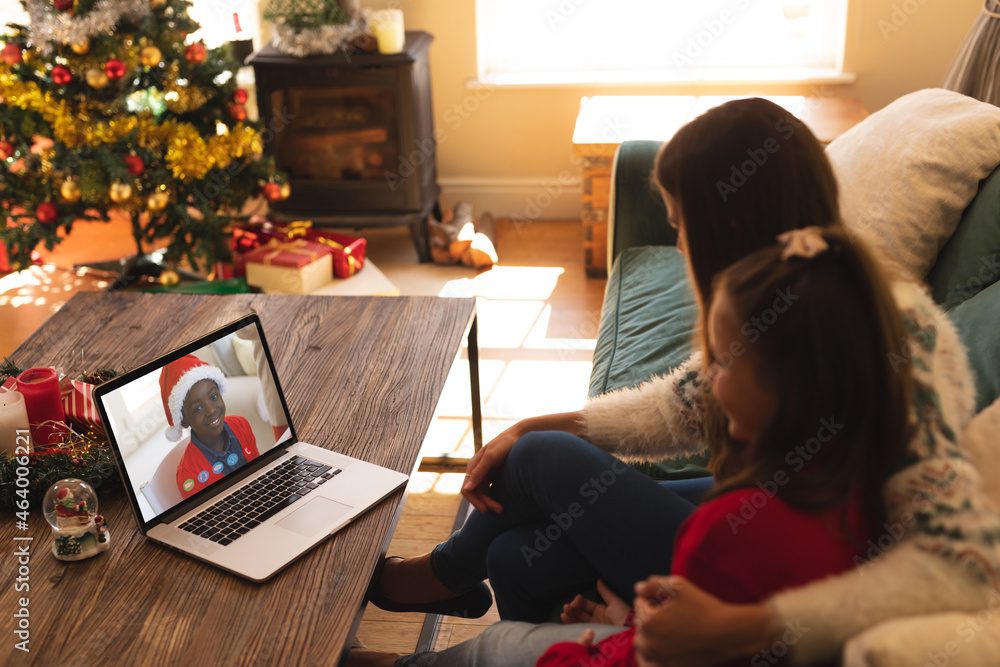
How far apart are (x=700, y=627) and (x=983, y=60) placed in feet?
7.20

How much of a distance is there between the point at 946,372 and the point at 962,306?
50 centimetres

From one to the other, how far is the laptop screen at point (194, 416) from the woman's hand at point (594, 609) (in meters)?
0.49

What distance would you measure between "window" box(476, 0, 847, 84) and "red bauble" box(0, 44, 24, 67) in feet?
5.48

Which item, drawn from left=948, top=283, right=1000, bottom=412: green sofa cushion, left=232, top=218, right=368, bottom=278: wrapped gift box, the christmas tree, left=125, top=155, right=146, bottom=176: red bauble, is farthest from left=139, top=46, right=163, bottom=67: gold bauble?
left=948, top=283, right=1000, bottom=412: green sofa cushion

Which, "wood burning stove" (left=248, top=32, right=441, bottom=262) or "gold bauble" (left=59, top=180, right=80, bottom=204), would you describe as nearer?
"gold bauble" (left=59, top=180, right=80, bottom=204)

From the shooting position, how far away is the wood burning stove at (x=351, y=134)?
3.07m

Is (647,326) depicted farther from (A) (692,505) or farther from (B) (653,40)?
(B) (653,40)

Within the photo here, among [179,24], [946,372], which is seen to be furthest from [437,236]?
[946,372]

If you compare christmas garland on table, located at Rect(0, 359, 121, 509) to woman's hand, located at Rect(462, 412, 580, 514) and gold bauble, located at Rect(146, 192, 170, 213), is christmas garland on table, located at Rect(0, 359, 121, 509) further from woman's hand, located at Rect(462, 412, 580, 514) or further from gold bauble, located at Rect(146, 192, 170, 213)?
gold bauble, located at Rect(146, 192, 170, 213)

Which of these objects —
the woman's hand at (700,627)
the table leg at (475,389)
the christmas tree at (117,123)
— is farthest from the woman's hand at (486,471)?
the christmas tree at (117,123)

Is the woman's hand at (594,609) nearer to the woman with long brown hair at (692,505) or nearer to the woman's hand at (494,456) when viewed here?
the woman with long brown hair at (692,505)

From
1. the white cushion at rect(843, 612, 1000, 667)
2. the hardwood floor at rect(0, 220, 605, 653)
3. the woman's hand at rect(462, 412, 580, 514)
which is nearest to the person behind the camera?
the white cushion at rect(843, 612, 1000, 667)

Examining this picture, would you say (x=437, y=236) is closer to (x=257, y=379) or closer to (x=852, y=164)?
(x=852, y=164)

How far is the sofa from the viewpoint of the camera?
1339 millimetres
